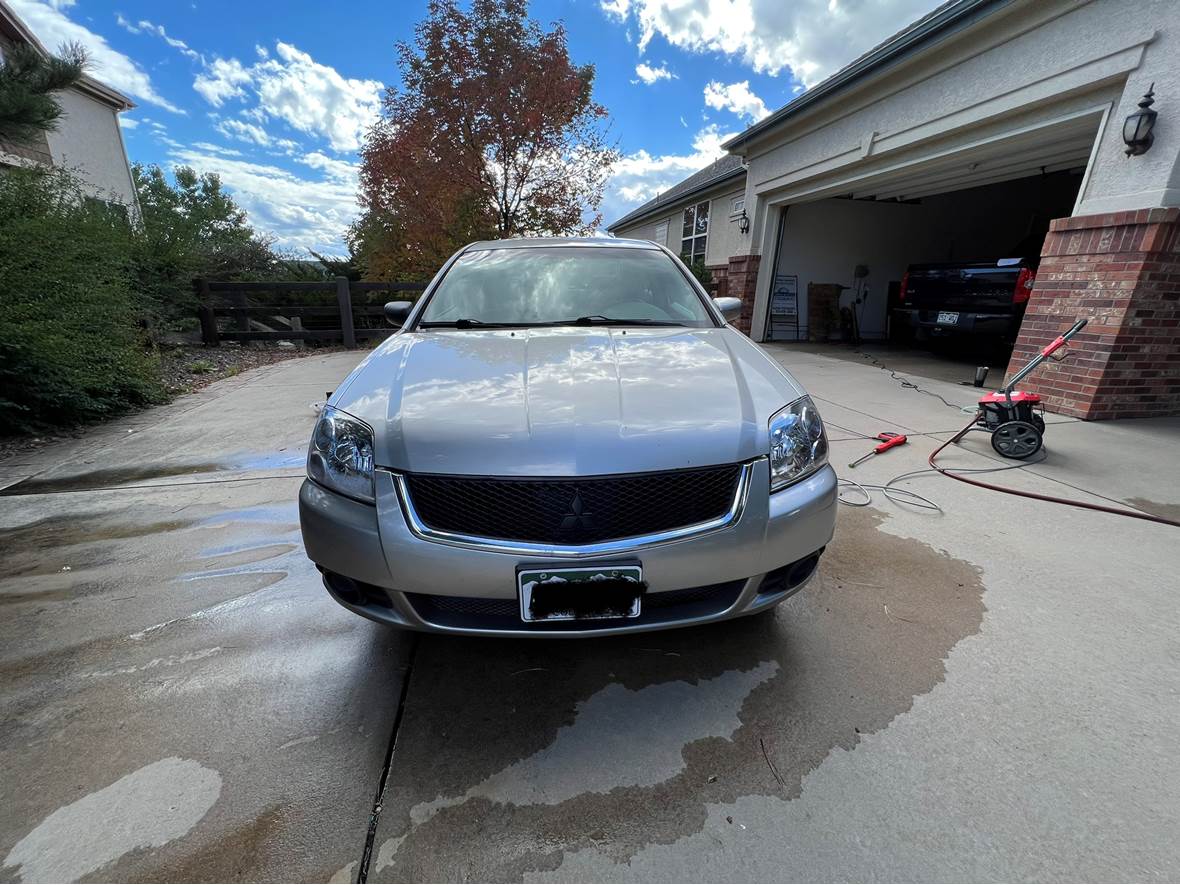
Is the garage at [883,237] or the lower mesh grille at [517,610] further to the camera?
the garage at [883,237]

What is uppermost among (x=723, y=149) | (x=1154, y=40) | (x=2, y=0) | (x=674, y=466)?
(x=2, y=0)

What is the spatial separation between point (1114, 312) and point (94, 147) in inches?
701

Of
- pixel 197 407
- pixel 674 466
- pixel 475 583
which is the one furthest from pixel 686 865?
pixel 197 407

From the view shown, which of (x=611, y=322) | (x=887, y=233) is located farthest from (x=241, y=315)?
(x=887, y=233)

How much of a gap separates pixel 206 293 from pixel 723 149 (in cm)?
968

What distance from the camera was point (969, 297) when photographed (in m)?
7.13

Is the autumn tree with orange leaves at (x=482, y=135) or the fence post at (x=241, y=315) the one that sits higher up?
the autumn tree with orange leaves at (x=482, y=135)

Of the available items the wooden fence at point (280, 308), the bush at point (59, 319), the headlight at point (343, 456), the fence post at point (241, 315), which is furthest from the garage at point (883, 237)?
the fence post at point (241, 315)

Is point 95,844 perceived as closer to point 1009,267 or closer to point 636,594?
point 636,594

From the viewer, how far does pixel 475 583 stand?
1342 millimetres

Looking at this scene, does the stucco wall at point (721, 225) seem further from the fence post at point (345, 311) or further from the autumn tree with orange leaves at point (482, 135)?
the fence post at point (345, 311)

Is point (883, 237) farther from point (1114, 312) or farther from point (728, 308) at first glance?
point (728, 308)

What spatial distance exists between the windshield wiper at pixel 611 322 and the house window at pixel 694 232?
11.6 m

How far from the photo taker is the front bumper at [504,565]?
1340 millimetres
